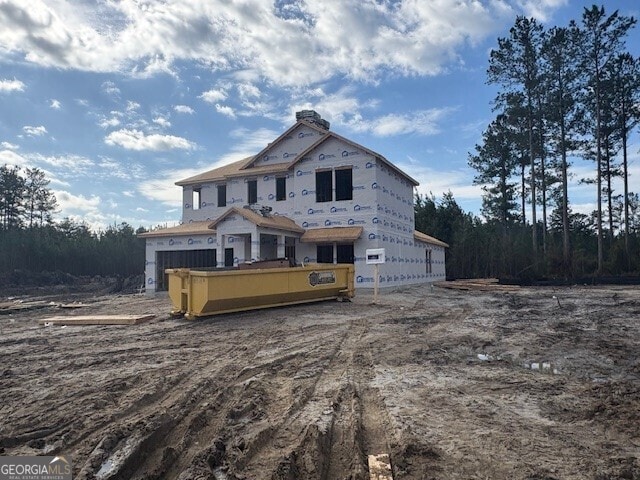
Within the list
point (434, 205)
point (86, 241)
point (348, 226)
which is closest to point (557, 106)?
point (434, 205)

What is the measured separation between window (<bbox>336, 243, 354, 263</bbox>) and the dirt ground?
11779 mm

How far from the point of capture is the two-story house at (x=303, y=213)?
2058cm

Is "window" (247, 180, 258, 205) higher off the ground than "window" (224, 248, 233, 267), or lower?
higher

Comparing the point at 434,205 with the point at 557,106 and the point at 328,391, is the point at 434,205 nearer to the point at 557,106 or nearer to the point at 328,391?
the point at 557,106

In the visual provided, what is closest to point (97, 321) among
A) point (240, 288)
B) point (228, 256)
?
point (240, 288)

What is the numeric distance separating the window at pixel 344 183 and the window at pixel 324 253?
2491 mm

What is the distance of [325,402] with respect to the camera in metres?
4.88

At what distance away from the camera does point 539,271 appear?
94.8ft

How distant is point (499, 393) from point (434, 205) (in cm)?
3353

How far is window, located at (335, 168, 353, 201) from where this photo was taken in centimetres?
2152

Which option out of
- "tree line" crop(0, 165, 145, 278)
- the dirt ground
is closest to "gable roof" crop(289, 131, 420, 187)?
the dirt ground

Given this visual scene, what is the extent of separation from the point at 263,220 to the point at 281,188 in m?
4.70

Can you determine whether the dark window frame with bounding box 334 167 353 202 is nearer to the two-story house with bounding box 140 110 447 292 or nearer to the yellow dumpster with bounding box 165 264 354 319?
the two-story house with bounding box 140 110 447 292

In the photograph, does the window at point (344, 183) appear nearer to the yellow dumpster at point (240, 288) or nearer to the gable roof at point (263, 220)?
the gable roof at point (263, 220)
